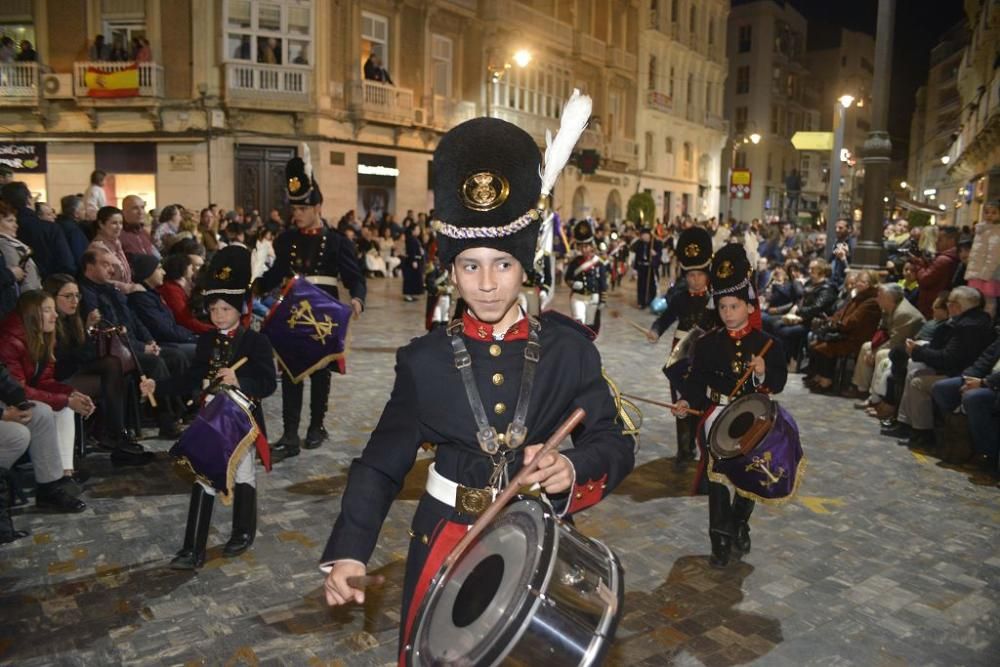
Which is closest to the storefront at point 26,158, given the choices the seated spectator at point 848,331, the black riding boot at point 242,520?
the black riding boot at point 242,520

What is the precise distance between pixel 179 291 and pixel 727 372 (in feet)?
22.4

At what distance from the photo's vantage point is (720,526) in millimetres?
5246

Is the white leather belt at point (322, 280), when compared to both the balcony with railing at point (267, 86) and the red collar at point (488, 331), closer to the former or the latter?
the red collar at point (488, 331)

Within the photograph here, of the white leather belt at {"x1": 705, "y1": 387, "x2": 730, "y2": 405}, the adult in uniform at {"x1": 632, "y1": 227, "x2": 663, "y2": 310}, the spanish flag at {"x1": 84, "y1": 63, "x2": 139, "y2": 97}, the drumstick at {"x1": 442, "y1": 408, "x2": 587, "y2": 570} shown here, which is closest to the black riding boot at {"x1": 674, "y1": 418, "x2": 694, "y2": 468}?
the white leather belt at {"x1": 705, "y1": 387, "x2": 730, "y2": 405}

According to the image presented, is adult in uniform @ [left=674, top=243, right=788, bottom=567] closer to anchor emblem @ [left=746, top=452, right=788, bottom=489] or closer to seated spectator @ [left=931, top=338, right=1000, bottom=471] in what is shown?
anchor emblem @ [left=746, top=452, right=788, bottom=489]

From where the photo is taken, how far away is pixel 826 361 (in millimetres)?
11250

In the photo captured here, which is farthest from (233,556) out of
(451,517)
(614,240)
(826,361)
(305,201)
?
(614,240)

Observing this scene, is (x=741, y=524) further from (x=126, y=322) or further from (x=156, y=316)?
(x=156, y=316)

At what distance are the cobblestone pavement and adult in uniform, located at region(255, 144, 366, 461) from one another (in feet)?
1.15

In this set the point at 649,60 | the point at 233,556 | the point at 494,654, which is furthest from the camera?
the point at 649,60

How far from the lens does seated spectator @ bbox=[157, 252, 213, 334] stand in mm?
9336

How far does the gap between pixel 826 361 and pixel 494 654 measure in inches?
414

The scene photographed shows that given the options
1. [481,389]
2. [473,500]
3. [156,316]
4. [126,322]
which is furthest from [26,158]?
[473,500]

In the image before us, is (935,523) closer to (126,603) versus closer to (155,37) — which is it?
(126,603)
